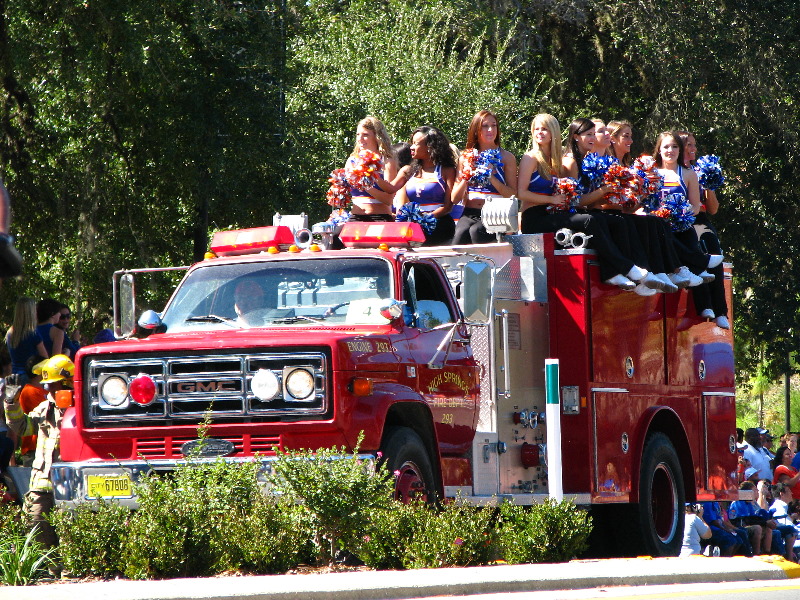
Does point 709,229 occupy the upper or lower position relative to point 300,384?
upper

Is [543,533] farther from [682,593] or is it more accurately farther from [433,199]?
[433,199]

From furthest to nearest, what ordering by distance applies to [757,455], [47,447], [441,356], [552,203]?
[757,455] < [552,203] < [47,447] < [441,356]

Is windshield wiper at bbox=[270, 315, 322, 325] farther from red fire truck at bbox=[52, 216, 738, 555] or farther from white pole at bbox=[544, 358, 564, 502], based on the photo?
white pole at bbox=[544, 358, 564, 502]

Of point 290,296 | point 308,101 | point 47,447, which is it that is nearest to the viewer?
point 290,296

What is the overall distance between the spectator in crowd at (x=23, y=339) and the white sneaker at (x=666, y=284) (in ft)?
18.9

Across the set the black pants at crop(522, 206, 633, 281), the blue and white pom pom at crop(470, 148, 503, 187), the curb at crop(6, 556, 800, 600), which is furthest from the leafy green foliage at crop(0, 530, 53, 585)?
the black pants at crop(522, 206, 633, 281)

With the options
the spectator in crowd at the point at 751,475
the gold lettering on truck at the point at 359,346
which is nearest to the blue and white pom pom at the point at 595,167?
the gold lettering on truck at the point at 359,346

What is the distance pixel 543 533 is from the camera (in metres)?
9.21

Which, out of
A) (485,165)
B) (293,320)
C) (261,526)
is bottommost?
(261,526)

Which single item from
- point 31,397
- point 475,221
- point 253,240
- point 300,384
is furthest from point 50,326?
point 300,384

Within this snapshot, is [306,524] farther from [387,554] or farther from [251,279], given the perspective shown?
[251,279]

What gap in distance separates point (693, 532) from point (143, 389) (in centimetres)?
733

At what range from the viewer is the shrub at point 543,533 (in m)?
9.20

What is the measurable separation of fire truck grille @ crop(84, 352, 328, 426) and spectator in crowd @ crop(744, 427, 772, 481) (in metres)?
11.5
